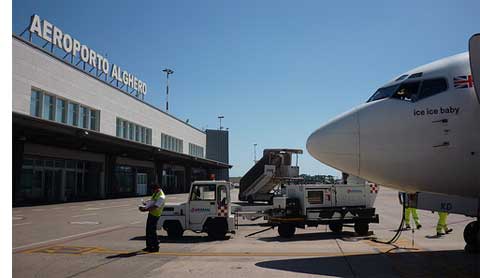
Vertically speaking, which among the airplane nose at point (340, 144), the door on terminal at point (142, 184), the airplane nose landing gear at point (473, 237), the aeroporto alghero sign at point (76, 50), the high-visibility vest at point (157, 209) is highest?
the aeroporto alghero sign at point (76, 50)

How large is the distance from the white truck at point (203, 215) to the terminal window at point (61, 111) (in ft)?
76.1

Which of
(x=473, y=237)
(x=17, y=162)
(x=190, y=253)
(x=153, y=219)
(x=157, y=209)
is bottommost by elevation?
(x=190, y=253)

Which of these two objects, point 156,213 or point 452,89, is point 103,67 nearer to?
point 156,213

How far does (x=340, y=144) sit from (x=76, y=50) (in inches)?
1475

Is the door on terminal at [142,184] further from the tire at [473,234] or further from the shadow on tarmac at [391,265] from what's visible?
the tire at [473,234]

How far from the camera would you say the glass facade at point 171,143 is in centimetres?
6472

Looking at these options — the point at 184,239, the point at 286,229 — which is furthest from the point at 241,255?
the point at 286,229

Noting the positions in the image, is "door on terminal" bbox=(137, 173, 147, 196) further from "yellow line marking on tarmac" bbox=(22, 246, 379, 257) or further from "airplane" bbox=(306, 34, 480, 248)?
"airplane" bbox=(306, 34, 480, 248)

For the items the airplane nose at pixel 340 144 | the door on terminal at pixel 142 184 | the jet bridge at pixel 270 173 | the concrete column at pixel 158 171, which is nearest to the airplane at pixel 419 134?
the airplane nose at pixel 340 144

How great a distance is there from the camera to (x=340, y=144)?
9.09 metres

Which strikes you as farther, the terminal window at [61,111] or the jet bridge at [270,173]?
the terminal window at [61,111]

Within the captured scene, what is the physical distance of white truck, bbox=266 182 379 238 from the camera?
49.0 feet

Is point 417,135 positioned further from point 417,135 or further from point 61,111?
point 61,111
